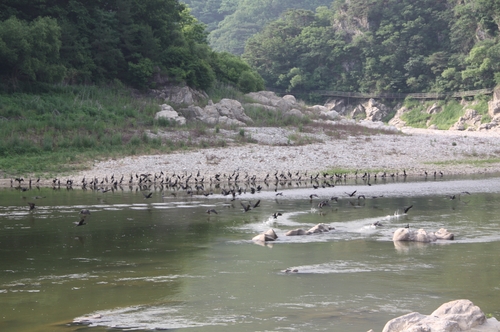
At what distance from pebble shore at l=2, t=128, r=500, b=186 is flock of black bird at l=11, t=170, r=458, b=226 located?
78 centimetres

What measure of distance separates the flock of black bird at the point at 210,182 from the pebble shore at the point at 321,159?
0.78 metres

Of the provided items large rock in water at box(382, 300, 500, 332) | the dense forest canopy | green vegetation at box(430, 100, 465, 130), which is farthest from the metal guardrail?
large rock in water at box(382, 300, 500, 332)

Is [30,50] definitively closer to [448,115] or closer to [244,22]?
[448,115]

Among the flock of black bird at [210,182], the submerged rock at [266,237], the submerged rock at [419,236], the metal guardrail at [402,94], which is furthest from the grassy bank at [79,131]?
the metal guardrail at [402,94]

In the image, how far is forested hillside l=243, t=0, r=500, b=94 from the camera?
110875mm

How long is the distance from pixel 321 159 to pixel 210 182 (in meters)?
9.80

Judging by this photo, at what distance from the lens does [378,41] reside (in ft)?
399

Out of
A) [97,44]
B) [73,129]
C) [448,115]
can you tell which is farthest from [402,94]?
[73,129]

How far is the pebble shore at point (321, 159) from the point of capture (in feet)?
139

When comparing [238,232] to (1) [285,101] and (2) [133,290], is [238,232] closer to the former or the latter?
(2) [133,290]

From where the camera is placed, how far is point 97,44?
203ft

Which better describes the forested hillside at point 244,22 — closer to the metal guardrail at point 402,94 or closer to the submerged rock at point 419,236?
the metal guardrail at point 402,94

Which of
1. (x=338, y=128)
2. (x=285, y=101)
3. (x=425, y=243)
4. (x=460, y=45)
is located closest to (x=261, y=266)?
(x=425, y=243)

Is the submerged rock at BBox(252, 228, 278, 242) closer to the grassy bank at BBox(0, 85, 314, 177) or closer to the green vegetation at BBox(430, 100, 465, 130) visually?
the grassy bank at BBox(0, 85, 314, 177)
